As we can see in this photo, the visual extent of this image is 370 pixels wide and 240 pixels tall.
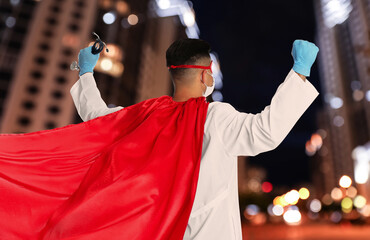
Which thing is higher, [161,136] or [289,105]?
[289,105]

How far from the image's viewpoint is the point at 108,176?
1947 mm

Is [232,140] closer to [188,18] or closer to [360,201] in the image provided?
[360,201]

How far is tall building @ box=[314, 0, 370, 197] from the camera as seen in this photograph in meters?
94.2

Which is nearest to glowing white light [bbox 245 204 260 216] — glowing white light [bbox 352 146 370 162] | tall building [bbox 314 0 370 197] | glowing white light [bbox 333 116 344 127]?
glowing white light [bbox 352 146 370 162]

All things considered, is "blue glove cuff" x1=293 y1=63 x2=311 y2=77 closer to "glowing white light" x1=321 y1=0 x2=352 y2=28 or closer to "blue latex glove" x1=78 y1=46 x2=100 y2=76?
"blue latex glove" x1=78 y1=46 x2=100 y2=76

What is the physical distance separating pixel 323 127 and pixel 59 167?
14859 centimetres

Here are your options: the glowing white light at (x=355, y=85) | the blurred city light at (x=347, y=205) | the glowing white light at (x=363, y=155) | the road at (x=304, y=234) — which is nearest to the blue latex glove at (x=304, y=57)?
the road at (x=304, y=234)

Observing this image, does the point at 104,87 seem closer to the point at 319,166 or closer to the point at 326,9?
the point at 326,9

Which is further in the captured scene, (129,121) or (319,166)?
(319,166)

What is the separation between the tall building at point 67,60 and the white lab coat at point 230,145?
49.9 metres

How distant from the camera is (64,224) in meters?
1.83

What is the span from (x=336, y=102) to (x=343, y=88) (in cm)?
723

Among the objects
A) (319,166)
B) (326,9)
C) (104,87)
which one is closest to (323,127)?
(319,166)

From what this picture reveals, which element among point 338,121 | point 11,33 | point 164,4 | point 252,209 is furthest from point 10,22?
point 338,121
